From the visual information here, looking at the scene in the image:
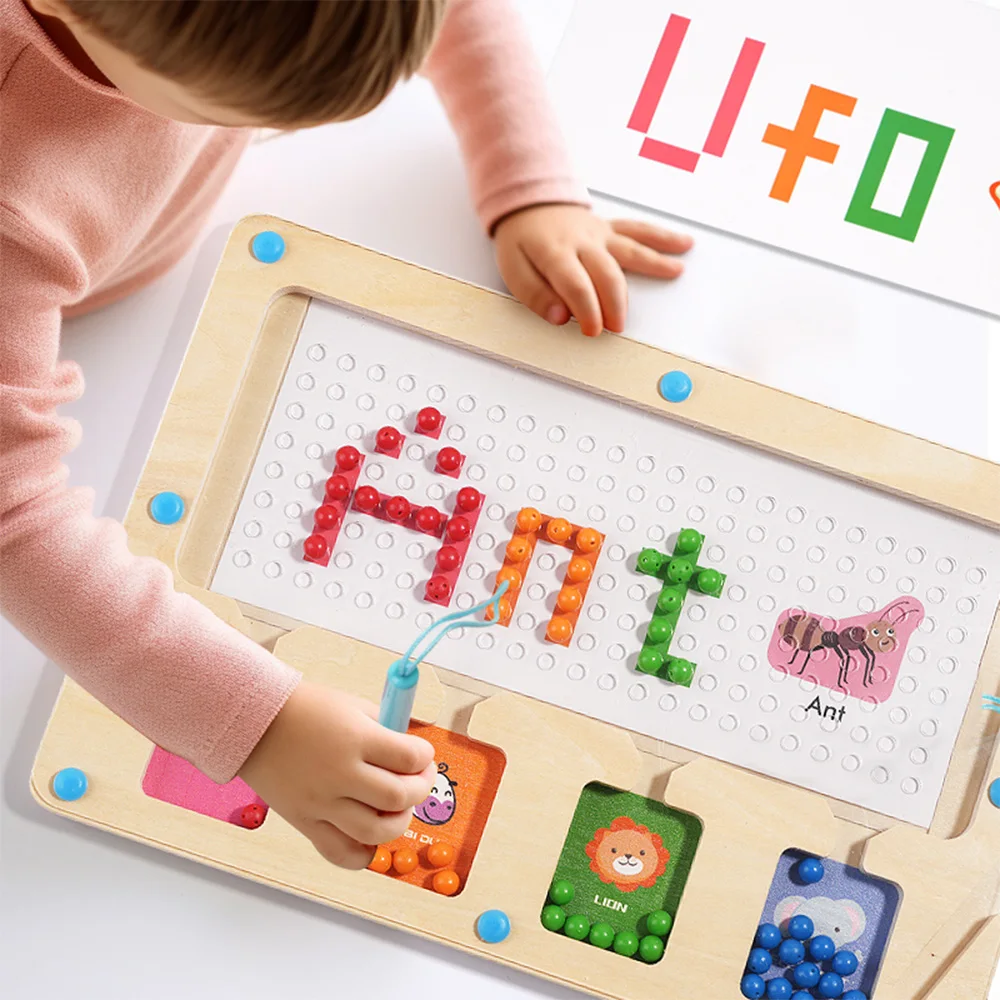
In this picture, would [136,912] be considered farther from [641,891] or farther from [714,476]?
[714,476]

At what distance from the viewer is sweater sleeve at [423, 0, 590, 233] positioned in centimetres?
78

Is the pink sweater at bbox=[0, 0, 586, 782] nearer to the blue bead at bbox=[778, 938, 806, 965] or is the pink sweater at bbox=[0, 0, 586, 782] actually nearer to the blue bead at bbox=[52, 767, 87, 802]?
the blue bead at bbox=[52, 767, 87, 802]

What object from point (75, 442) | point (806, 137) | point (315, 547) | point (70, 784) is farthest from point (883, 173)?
point (70, 784)

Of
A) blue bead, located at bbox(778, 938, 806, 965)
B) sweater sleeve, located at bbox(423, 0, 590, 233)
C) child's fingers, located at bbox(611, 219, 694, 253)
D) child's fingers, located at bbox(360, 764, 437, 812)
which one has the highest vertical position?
sweater sleeve, located at bbox(423, 0, 590, 233)

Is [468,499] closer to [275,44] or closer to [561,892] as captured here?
[561,892]

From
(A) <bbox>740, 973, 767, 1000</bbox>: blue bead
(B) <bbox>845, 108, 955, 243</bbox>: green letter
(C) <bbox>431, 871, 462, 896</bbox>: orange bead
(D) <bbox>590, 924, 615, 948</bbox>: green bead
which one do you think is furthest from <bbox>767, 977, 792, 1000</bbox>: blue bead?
(B) <bbox>845, 108, 955, 243</bbox>: green letter

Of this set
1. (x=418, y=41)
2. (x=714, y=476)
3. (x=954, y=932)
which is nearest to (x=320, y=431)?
(x=714, y=476)

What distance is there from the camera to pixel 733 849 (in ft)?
2.40

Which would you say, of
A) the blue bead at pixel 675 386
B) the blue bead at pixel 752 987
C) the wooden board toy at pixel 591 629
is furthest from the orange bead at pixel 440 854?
the blue bead at pixel 675 386

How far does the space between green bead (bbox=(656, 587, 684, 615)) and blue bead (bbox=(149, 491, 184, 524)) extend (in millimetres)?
322

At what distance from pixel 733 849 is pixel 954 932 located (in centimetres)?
15

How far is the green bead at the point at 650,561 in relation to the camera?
750 mm

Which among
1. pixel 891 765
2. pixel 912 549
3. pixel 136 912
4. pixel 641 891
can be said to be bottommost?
pixel 136 912

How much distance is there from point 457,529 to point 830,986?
38cm
